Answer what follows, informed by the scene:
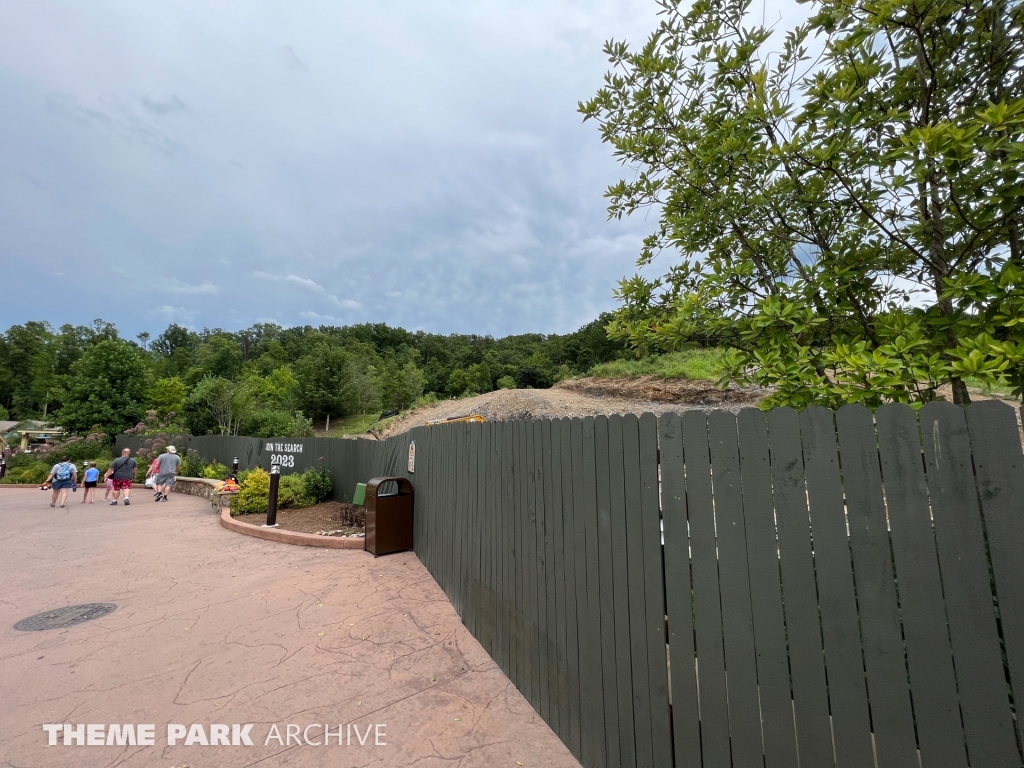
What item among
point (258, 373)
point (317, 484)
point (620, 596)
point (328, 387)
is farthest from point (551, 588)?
point (258, 373)

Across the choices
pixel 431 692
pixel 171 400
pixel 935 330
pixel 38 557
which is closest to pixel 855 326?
pixel 935 330

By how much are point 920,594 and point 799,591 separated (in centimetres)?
34

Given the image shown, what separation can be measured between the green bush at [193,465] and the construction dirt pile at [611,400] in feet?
25.9

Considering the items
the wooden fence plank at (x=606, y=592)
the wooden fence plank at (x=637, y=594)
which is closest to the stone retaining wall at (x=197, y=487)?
the wooden fence plank at (x=606, y=592)

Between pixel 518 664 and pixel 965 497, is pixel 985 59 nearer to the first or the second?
pixel 965 497

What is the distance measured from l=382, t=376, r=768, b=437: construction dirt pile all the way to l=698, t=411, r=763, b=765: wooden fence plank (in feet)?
57.6

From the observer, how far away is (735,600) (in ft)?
5.93

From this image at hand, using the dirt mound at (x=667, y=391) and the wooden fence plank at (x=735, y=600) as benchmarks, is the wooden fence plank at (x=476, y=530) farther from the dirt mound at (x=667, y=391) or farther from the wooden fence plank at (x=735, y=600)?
the dirt mound at (x=667, y=391)

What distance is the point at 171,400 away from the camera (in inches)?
A: 1226

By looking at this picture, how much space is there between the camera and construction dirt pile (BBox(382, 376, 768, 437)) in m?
21.3

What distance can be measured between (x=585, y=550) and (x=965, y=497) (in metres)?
1.75

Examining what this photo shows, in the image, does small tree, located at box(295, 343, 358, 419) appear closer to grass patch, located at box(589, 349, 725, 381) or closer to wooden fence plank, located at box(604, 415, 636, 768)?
grass patch, located at box(589, 349, 725, 381)

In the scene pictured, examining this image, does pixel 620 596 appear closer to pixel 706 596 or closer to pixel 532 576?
pixel 706 596

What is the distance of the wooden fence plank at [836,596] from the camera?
1.48 meters
